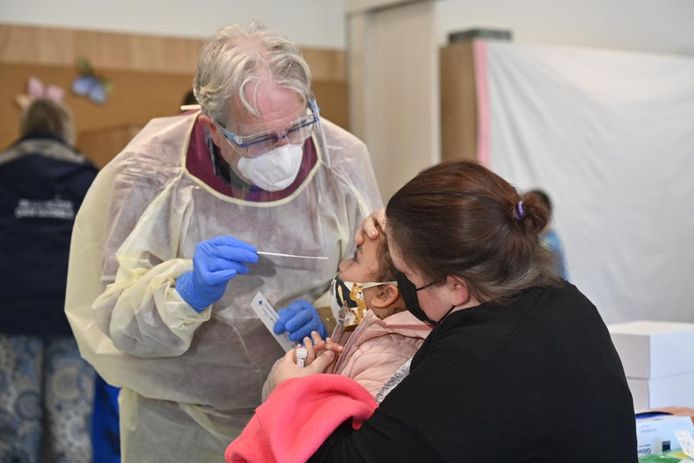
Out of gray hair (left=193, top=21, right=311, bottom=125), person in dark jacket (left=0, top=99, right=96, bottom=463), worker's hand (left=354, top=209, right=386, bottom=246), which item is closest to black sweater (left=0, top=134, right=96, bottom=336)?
person in dark jacket (left=0, top=99, right=96, bottom=463)

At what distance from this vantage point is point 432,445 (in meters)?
1.16

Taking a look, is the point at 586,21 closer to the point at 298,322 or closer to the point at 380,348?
the point at 298,322

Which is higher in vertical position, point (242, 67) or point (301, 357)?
point (242, 67)

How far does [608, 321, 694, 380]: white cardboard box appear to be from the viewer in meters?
1.92

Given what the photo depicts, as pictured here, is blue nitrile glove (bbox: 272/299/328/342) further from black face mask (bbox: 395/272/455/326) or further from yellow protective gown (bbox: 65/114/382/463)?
black face mask (bbox: 395/272/455/326)

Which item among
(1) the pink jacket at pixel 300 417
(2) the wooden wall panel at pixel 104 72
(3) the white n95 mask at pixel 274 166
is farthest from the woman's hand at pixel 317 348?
(2) the wooden wall panel at pixel 104 72

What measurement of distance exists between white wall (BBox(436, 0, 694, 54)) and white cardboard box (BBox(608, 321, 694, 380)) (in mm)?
3377

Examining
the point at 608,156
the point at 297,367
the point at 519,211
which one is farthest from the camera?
the point at 608,156

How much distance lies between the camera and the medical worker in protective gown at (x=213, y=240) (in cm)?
169

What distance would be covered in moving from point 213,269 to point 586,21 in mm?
4804

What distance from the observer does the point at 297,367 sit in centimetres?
156

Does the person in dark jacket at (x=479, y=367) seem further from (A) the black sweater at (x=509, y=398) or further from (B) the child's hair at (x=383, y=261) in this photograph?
(B) the child's hair at (x=383, y=261)

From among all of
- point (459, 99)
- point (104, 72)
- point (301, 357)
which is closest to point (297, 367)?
point (301, 357)

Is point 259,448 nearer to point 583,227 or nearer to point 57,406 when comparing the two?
point 57,406
